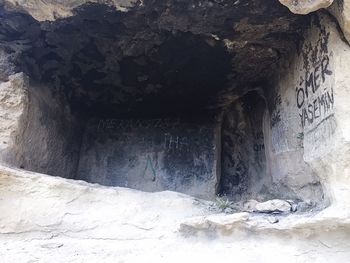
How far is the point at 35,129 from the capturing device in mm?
2797

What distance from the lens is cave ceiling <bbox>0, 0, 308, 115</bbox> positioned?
7.93 ft

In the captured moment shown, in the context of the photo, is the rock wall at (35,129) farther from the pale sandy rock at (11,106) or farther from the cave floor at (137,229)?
the cave floor at (137,229)

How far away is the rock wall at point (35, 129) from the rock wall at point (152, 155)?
223mm

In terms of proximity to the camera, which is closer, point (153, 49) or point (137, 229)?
point (137, 229)

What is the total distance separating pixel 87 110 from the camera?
138 inches

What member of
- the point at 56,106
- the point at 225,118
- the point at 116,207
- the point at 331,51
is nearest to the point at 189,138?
the point at 225,118

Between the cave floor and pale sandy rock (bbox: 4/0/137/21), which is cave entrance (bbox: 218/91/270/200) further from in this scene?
pale sandy rock (bbox: 4/0/137/21)

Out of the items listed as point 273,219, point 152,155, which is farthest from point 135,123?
point 273,219

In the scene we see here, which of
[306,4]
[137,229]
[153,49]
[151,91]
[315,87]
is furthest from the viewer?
[151,91]

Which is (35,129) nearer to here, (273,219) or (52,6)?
(52,6)

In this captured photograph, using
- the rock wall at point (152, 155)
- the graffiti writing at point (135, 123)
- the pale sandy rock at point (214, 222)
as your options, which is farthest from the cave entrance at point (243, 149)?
the pale sandy rock at point (214, 222)

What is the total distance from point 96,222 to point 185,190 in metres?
1.25

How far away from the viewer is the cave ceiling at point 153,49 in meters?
2.42

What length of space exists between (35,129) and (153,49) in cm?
97
